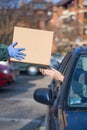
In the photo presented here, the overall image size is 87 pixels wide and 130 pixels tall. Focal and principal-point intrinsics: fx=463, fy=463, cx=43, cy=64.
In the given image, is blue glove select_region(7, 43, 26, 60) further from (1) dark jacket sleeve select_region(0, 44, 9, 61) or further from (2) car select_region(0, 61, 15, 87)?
(2) car select_region(0, 61, 15, 87)

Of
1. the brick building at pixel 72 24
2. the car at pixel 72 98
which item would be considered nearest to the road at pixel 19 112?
the car at pixel 72 98

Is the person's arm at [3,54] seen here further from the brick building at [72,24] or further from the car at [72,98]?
the brick building at [72,24]

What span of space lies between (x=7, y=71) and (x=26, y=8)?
20.9 metres

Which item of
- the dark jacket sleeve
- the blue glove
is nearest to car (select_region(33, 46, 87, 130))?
the blue glove

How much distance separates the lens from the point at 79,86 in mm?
4789

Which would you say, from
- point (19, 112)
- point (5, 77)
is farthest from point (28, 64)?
point (5, 77)

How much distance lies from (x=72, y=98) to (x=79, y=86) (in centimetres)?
27

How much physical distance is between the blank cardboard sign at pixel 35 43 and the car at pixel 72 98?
1.58ft

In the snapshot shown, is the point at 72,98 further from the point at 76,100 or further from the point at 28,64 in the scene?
the point at 28,64

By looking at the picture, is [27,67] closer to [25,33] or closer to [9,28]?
[9,28]

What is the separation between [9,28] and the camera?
3212cm

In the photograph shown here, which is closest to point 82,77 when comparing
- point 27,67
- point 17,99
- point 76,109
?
point 76,109

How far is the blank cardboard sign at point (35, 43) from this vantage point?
18.2 feet

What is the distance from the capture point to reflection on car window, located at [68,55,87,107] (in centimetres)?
452
